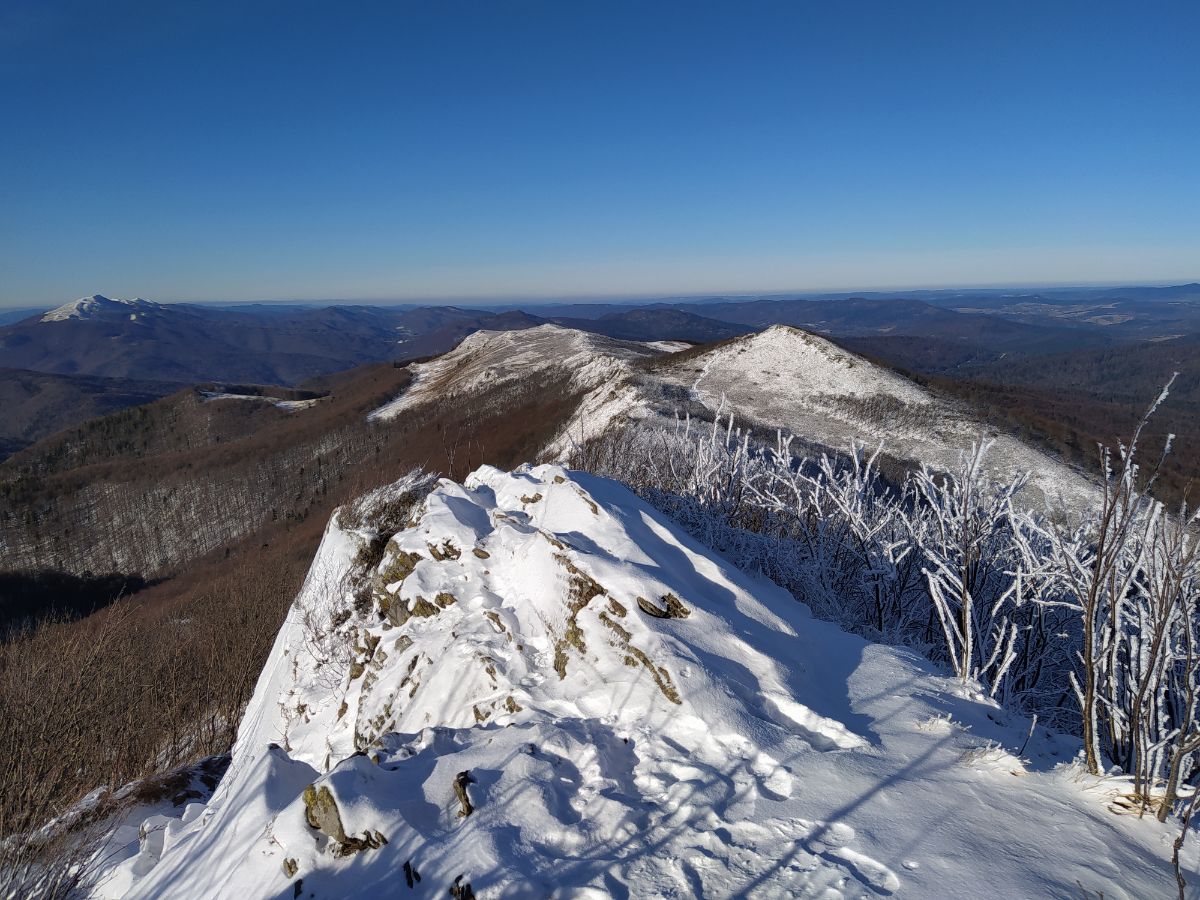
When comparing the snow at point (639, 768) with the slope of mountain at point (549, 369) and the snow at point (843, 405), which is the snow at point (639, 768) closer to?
the snow at point (843, 405)

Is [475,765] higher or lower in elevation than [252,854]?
higher

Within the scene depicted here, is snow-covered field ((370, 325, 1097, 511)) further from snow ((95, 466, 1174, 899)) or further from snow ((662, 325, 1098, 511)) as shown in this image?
snow ((95, 466, 1174, 899))

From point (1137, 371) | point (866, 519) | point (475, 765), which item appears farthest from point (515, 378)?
point (1137, 371)

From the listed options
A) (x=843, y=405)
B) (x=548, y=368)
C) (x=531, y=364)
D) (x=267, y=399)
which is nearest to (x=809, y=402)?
(x=843, y=405)

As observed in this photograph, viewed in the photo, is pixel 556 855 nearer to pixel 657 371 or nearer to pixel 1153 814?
pixel 1153 814

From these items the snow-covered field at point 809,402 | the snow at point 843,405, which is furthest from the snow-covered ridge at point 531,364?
the snow at point 843,405

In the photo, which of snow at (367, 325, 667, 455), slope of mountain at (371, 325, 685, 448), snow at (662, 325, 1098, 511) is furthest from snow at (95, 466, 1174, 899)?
slope of mountain at (371, 325, 685, 448)
